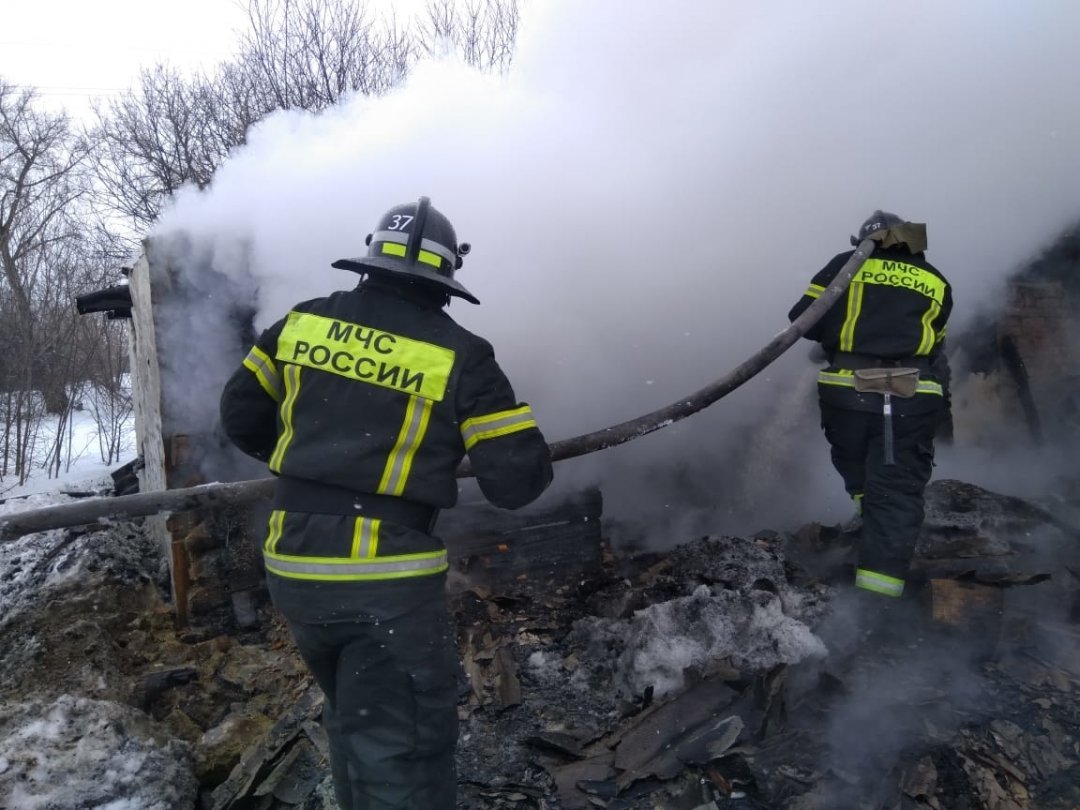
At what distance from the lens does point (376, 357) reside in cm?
196

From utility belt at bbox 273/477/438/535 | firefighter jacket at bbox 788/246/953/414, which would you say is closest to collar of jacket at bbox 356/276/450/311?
utility belt at bbox 273/477/438/535

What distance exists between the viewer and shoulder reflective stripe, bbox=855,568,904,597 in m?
3.20

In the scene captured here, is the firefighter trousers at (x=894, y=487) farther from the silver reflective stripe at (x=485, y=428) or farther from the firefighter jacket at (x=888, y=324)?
the silver reflective stripe at (x=485, y=428)

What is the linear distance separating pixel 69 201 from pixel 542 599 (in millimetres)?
14571

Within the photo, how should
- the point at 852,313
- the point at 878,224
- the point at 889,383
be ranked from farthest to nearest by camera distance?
the point at 878,224 < the point at 852,313 < the point at 889,383

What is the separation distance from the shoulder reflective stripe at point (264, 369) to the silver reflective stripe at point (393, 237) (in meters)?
0.51

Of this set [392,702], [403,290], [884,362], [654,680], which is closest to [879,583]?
[884,362]

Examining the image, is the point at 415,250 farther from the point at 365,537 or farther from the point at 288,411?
the point at 365,537

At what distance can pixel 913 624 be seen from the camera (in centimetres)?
349

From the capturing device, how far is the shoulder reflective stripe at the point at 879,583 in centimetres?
320

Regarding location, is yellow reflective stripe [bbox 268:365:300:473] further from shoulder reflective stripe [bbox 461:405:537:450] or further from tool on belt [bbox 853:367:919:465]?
tool on belt [bbox 853:367:919:465]

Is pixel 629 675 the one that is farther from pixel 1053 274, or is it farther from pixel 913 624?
pixel 1053 274

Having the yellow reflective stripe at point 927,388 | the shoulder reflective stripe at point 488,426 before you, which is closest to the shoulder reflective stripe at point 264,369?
the shoulder reflective stripe at point 488,426

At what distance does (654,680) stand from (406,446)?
1847 mm
